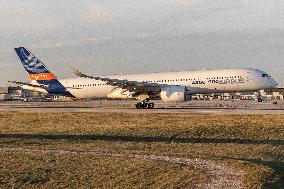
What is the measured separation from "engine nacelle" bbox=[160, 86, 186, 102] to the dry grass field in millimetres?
14289

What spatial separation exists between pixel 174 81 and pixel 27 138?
101ft

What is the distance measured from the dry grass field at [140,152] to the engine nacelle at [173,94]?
46.9 feet

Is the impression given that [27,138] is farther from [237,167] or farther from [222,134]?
[237,167]

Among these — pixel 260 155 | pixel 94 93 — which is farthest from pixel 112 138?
A: pixel 94 93

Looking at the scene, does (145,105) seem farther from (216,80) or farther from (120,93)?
(216,80)

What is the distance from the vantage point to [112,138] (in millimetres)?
26406

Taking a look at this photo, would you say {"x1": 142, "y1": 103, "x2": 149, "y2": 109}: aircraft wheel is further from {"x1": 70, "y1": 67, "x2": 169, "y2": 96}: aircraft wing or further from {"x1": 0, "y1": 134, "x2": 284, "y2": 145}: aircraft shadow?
{"x1": 0, "y1": 134, "x2": 284, "y2": 145}: aircraft shadow

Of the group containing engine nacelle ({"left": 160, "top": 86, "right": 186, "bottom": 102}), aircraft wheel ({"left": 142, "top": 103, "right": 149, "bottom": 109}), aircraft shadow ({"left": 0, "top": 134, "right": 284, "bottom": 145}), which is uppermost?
engine nacelle ({"left": 160, "top": 86, "right": 186, "bottom": 102})

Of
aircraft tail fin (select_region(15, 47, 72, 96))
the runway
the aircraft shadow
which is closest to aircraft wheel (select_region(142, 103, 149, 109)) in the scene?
the runway

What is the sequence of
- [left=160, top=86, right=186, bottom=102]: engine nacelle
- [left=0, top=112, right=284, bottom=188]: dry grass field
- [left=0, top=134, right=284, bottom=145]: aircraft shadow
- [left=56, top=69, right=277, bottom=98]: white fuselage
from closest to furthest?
[left=0, top=112, right=284, bottom=188]: dry grass field
[left=0, top=134, right=284, bottom=145]: aircraft shadow
[left=160, top=86, right=186, bottom=102]: engine nacelle
[left=56, top=69, right=277, bottom=98]: white fuselage

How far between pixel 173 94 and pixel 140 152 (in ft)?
103

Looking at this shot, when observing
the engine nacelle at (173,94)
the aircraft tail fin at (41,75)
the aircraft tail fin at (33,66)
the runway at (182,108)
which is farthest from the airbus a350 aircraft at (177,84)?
the aircraft tail fin at (33,66)

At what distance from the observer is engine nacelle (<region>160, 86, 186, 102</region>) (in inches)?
1986

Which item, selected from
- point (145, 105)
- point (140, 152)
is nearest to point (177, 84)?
point (145, 105)
